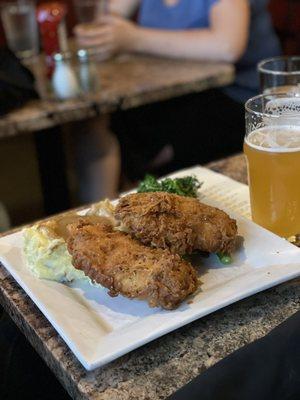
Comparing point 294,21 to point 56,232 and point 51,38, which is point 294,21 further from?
point 56,232

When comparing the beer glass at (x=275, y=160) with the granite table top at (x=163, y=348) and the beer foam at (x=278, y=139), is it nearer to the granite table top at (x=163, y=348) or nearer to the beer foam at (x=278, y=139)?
the beer foam at (x=278, y=139)

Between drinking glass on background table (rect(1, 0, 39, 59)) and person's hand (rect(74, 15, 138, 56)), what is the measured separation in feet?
0.64

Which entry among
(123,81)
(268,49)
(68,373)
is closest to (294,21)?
(268,49)

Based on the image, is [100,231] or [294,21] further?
[294,21]

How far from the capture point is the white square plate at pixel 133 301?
75 centimetres

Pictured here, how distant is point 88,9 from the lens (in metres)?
2.51

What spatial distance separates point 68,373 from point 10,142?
1991 millimetres

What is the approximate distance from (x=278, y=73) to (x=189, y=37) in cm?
111

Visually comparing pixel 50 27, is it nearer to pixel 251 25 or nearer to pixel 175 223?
pixel 251 25

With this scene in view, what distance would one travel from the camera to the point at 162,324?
2.52ft

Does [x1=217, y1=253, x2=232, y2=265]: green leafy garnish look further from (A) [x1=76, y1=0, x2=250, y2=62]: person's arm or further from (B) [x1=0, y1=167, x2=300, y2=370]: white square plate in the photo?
(A) [x1=76, y1=0, x2=250, y2=62]: person's arm

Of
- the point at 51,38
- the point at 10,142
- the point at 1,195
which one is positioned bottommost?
the point at 1,195

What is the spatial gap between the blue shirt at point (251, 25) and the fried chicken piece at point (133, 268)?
165cm

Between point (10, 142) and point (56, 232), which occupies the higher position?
point (56, 232)
